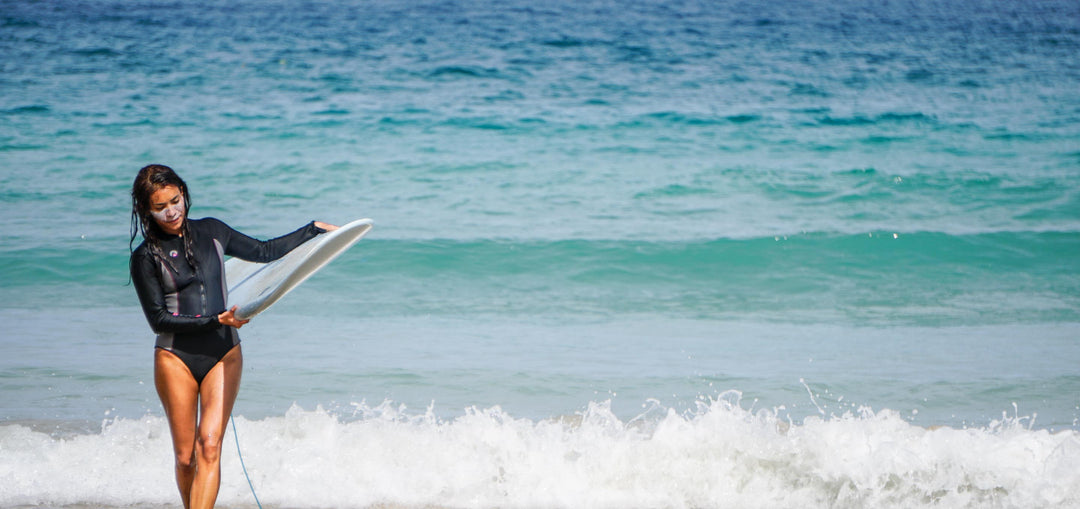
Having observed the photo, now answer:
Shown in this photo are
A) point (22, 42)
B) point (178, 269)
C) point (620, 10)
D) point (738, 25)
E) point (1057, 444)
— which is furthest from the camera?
point (620, 10)

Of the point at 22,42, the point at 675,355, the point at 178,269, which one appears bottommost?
the point at 675,355

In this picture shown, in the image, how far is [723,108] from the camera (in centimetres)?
1789

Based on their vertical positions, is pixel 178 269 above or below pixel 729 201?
above

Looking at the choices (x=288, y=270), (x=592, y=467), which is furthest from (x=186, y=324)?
(x=592, y=467)

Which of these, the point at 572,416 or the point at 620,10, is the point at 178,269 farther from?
the point at 620,10

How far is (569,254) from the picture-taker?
36.6 feet

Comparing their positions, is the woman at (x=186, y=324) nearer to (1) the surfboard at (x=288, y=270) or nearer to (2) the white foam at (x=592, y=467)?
(1) the surfboard at (x=288, y=270)

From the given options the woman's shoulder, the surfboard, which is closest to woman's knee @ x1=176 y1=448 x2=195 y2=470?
the surfboard

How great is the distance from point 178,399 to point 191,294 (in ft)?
1.31

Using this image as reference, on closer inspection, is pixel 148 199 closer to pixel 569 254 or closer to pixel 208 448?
pixel 208 448

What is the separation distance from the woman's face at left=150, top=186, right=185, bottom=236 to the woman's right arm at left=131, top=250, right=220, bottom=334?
14cm

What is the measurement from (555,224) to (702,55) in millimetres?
10879

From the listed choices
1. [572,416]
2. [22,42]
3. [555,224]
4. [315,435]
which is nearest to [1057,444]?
[572,416]

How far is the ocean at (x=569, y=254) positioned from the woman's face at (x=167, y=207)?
5.38 feet
